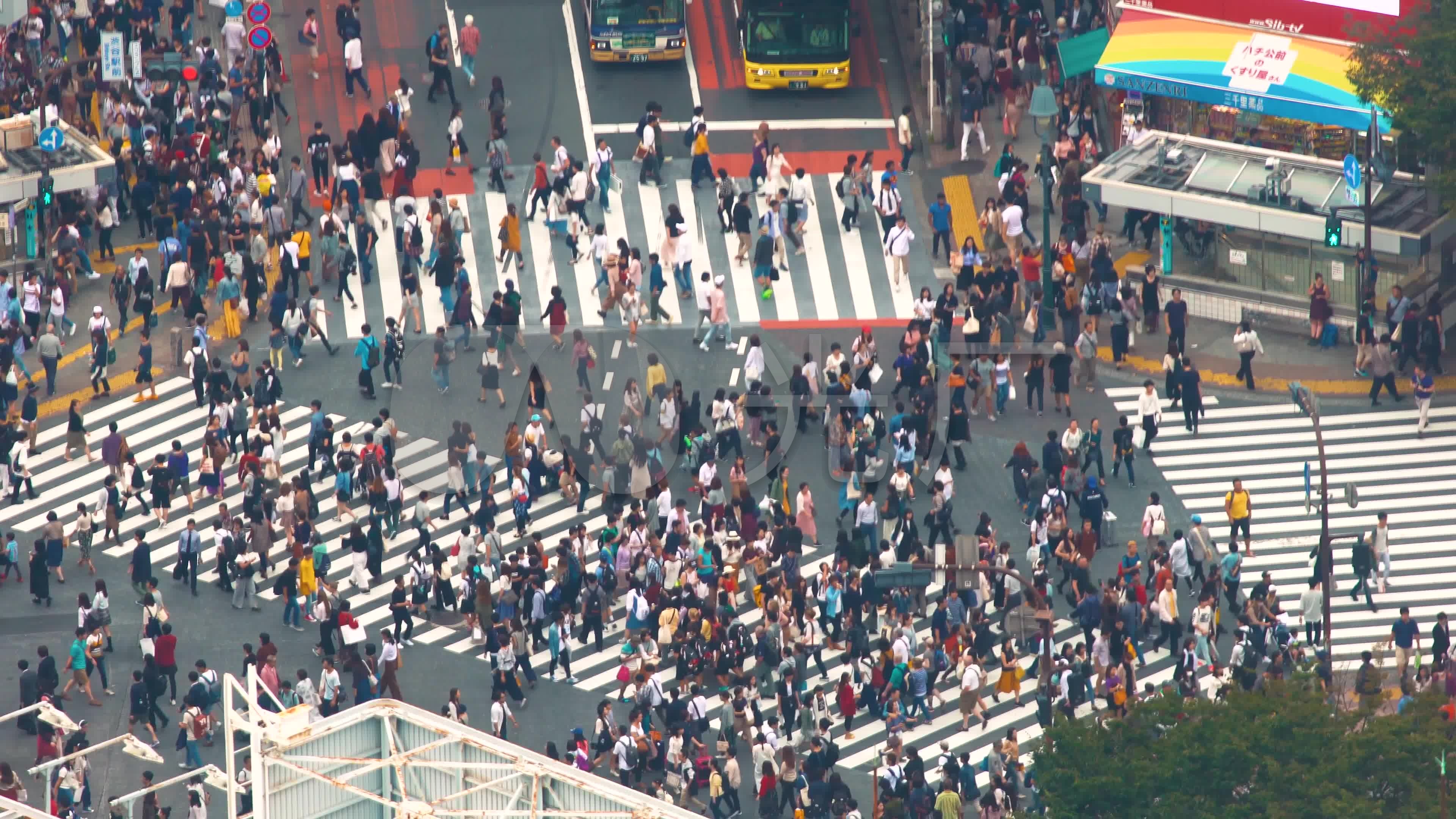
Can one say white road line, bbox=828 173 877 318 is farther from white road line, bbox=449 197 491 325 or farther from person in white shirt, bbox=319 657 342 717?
person in white shirt, bbox=319 657 342 717

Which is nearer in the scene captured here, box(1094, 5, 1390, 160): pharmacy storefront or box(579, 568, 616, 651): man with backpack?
box(579, 568, 616, 651): man with backpack

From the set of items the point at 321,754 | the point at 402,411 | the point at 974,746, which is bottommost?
the point at 974,746

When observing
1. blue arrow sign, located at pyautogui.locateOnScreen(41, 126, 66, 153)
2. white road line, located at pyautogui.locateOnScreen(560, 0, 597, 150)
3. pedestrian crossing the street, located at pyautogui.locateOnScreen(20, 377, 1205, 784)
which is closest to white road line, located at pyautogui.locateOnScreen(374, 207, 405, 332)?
pedestrian crossing the street, located at pyautogui.locateOnScreen(20, 377, 1205, 784)

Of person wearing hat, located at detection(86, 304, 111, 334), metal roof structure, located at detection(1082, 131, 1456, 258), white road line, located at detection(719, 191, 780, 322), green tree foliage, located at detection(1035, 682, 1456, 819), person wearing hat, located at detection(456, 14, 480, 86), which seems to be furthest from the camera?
person wearing hat, located at detection(456, 14, 480, 86)

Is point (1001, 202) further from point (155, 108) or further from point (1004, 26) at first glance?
point (155, 108)

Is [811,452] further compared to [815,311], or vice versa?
[815,311]

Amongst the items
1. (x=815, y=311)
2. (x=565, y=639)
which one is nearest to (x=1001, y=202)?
(x=815, y=311)

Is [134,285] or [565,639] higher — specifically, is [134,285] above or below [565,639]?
above

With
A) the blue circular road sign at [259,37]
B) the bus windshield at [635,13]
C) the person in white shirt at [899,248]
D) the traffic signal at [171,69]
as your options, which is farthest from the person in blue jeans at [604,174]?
the traffic signal at [171,69]

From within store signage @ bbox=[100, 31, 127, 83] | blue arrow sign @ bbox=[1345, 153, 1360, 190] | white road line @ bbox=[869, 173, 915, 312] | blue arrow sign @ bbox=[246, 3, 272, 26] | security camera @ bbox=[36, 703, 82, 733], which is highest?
blue arrow sign @ bbox=[246, 3, 272, 26]
